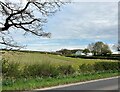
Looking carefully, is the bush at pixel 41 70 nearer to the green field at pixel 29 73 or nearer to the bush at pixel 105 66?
the green field at pixel 29 73

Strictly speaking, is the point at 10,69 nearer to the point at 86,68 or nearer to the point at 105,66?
the point at 86,68

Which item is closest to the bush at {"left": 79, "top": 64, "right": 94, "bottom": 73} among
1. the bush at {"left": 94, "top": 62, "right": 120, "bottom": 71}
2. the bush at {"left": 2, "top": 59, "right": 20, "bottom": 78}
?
the bush at {"left": 94, "top": 62, "right": 120, "bottom": 71}

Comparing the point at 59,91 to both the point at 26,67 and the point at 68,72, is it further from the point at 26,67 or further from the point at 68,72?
the point at 68,72

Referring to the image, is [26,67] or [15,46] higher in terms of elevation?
[15,46]

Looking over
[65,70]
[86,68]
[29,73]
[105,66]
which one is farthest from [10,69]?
[105,66]

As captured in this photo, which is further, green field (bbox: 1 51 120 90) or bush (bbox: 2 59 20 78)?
bush (bbox: 2 59 20 78)

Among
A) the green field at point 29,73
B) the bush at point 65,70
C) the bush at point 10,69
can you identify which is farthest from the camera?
the bush at point 65,70

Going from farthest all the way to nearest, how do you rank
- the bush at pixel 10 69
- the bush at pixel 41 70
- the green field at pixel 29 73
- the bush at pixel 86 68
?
the bush at pixel 86 68 < the bush at pixel 41 70 < the bush at pixel 10 69 < the green field at pixel 29 73

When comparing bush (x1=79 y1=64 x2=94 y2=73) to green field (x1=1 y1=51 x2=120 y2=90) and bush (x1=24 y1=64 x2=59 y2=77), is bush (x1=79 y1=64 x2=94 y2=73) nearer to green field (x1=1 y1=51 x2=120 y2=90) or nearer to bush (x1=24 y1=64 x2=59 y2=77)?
green field (x1=1 y1=51 x2=120 y2=90)

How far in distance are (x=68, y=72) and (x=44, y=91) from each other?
13.1 metres

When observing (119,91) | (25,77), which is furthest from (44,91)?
(25,77)

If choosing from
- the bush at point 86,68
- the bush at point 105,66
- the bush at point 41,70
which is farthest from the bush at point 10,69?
the bush at point 105,66

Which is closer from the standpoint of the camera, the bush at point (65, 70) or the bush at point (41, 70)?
the bush at point (41, 70)

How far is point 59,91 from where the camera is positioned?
16156mm
